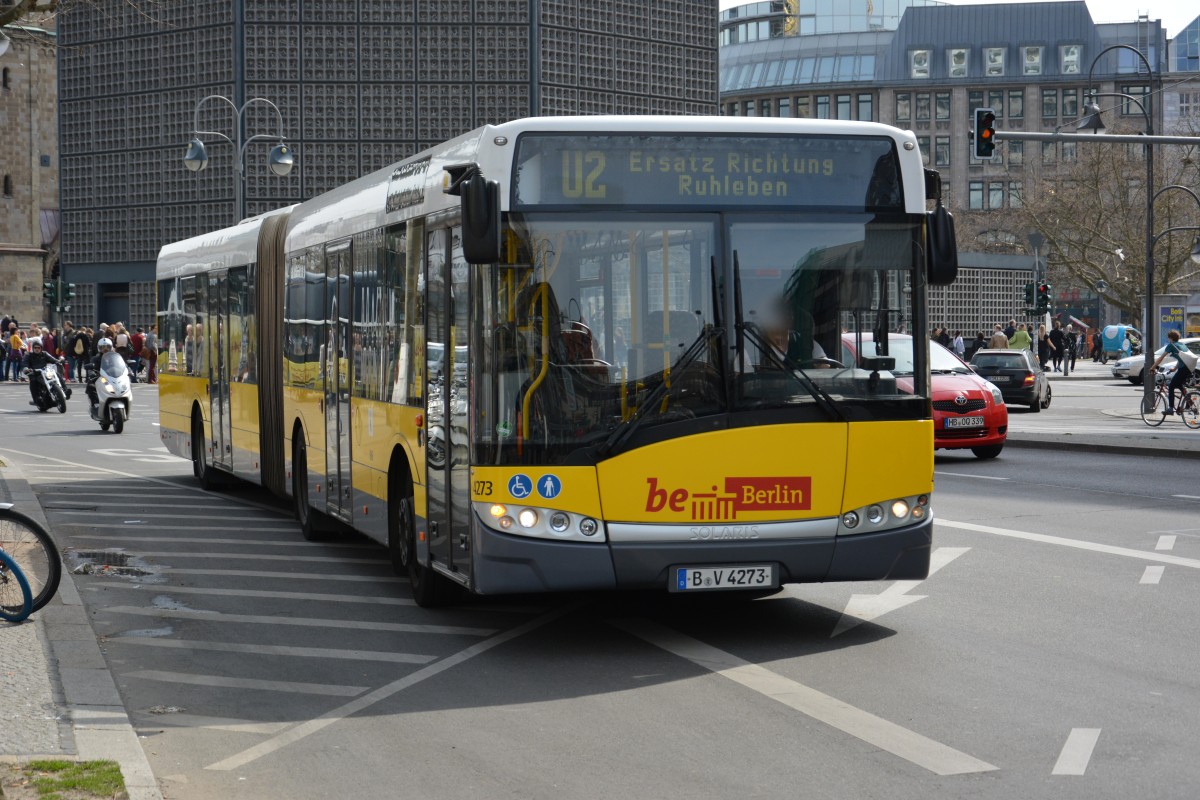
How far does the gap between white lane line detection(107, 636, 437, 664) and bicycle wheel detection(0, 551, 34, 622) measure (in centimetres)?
46

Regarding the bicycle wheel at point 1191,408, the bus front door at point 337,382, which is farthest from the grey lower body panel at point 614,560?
the bicycle wheel at point 1191,408

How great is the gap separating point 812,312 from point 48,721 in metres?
3.95

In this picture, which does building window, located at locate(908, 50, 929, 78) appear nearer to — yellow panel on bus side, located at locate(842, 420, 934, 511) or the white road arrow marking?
the white road arrow marking

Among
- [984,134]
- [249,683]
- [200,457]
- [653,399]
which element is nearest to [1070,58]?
[984,134]

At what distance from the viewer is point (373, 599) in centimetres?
1066

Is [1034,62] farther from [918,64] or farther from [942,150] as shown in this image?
[942,150]

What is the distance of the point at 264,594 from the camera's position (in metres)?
11.0

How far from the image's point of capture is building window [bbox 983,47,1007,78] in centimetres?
10919

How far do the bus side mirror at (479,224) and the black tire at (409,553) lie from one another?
2353 mm

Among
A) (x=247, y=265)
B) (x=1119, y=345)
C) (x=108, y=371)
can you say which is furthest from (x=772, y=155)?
(x=1119, y=345)

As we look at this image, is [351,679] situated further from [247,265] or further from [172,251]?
[172,251]

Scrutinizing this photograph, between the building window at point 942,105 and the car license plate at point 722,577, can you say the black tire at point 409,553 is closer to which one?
the car license plate at point 722,577

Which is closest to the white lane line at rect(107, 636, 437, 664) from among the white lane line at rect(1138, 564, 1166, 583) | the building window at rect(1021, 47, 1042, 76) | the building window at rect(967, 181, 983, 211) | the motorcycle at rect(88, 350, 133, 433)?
the white lane line at rect(1138, 564, 1166, 583)

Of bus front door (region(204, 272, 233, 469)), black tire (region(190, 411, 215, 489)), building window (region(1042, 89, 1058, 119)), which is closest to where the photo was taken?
bus front door (region(204, 272, 233, 469))
